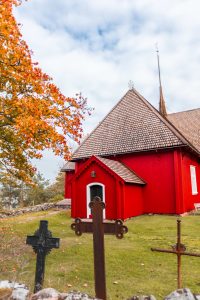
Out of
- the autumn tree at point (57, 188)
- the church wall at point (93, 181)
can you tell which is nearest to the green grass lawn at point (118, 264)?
the church wall at point (93, 181)

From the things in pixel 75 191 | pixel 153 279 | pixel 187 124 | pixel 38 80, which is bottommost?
pixel 153 279

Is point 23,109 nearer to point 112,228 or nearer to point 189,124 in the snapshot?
point 112,228

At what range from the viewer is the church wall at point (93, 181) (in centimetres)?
1554

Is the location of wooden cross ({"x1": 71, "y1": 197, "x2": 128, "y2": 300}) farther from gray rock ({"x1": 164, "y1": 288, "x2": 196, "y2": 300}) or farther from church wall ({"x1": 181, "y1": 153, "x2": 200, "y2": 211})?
church wall ({"x1": 181, "y1": 153, "x2": 200, "y2": 211})

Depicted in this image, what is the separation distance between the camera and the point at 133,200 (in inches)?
636

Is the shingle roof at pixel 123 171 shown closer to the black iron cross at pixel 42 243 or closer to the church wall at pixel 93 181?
the church wall at pixel 93 181

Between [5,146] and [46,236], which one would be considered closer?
[46,236]

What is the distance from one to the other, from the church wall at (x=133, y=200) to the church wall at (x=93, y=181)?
61 centimetres

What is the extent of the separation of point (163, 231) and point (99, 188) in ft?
18.8

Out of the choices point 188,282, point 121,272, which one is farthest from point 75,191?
point 188,282

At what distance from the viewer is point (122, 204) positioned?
15.1m

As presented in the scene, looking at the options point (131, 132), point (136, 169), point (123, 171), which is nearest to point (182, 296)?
point (123, 171)

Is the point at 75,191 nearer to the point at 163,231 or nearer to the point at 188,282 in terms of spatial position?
the point at 163,231

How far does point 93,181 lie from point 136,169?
3297 mm
